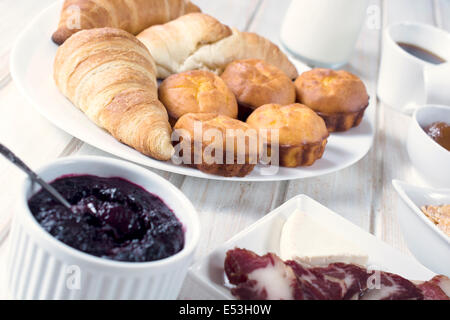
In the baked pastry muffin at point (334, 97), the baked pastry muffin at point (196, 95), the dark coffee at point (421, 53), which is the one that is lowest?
the dark coffee at point (421, 53)

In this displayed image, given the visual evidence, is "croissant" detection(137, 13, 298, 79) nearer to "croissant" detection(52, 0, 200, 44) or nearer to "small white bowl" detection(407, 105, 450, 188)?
"croissant" detection(52, 0, 200, 44)

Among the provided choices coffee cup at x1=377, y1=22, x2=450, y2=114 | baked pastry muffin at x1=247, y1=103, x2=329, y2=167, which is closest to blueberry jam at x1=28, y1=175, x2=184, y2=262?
baked pastry muffin at x1=247, y1=103, x2=329, y2=167

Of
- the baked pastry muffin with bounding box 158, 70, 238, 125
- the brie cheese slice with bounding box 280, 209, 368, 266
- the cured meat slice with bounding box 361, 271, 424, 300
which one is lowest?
the cured meat slice with bounding box 361, 271, 424, 300

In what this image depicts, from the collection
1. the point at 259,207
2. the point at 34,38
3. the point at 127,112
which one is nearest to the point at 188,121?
the point at 127,112

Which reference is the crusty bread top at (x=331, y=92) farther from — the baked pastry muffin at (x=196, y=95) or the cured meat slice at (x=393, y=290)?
the cured meat slice at (x=393, y=290)

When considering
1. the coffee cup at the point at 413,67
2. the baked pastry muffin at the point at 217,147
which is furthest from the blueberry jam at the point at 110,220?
the coffee cup at the point at 413,67

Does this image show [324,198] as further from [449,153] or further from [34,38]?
[34,38]
